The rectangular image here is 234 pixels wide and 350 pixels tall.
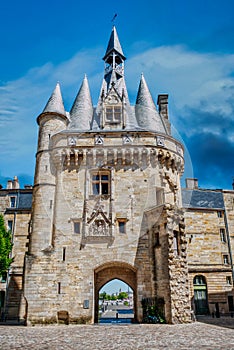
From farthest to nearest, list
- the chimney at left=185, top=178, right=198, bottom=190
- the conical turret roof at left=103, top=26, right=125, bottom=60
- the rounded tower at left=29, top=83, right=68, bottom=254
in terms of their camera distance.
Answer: the chimney at left=185, top=178, right=198, bottom=190 → the conical turret roof at left=103, top=26, right=125, bottom=60 → the rounded tower at left=29, top=83, right=68, bottom=254

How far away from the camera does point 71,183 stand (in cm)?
1983

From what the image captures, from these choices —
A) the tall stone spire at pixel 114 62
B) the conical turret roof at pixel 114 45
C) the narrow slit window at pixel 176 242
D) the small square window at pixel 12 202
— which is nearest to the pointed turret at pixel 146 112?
the tall stone spire at pixel 114 62

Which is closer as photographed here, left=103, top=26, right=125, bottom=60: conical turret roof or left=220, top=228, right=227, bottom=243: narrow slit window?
left=220, top=228, right=227, bottom=243: narrow slit window

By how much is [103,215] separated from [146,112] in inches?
345

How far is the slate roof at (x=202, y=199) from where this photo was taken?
92.4 feet

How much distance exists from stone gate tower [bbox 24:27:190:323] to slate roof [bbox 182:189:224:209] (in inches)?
276

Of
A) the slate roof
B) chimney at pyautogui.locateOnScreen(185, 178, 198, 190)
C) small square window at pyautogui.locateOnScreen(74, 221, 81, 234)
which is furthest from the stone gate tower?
chimney at pyautogui.locateOnScreen(185, 178, 198, 190)

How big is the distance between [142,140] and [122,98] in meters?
4.11

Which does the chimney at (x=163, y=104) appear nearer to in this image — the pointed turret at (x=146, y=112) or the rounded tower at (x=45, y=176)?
the pointed turret at (x=146, y=112)

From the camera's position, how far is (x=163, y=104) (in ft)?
86.0

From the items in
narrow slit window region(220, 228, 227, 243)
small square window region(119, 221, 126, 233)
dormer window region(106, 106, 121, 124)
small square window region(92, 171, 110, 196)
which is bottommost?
small square window region(119, 221, 126, 233)

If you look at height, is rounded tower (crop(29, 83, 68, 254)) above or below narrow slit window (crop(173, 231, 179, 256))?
above

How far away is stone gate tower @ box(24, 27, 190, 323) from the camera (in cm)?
1727

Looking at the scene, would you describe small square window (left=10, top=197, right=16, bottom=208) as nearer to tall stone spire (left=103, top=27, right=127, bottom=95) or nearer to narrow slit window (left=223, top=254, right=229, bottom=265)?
tall stone spire (left=103, top=27, right=127, bottom=95)
